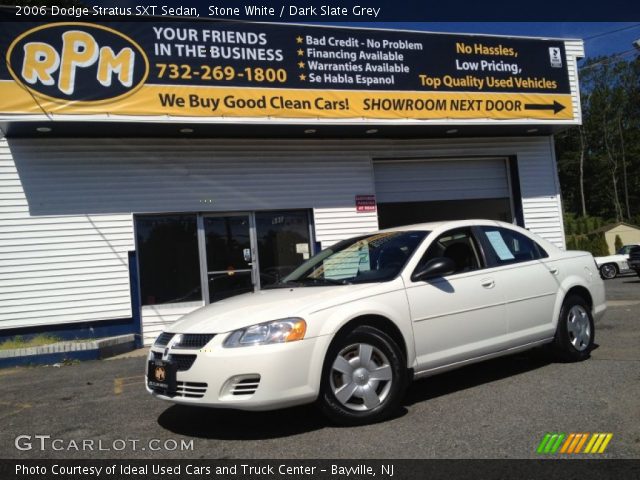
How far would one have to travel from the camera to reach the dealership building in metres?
9.61

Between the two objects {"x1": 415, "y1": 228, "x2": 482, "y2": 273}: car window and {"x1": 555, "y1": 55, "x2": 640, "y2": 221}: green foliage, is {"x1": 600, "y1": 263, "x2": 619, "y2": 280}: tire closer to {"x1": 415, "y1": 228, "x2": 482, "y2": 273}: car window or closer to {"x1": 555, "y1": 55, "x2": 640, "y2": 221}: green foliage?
{"x1": 415, "y1": 228, "x2": 482, "y2": 273}: car window

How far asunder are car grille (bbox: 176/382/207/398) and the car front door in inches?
67.1

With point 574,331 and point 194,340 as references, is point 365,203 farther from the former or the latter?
point 194,340

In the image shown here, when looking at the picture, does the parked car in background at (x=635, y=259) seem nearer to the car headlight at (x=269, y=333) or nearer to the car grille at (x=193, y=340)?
the car headlight at (x=269, y=333)

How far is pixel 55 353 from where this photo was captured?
28.6 ft

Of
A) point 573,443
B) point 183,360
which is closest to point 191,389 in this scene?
point 183,360

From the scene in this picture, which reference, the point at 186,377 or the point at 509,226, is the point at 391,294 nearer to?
the point at 186,377

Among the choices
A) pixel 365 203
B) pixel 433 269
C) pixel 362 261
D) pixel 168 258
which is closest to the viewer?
pixel 433 269

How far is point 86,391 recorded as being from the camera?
21.2 ft

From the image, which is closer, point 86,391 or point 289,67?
point 86,391

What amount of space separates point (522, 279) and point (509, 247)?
1.24 feet

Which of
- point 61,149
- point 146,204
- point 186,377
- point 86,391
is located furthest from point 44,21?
point 186,377

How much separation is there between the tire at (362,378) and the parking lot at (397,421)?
128 mm

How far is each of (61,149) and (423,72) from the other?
6654 millimetres
